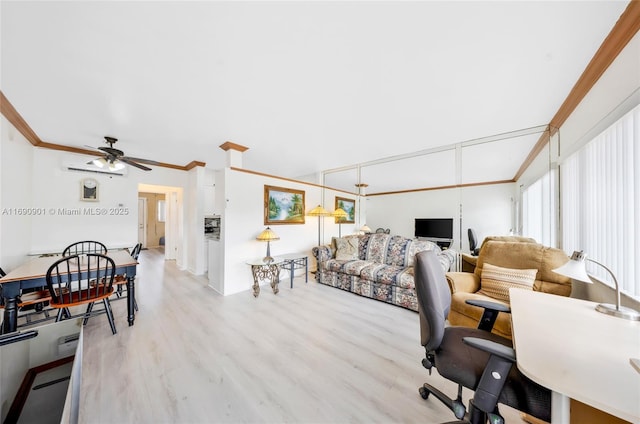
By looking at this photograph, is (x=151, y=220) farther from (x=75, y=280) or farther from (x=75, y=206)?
(x=75, y=280)

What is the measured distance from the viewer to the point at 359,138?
299 cm

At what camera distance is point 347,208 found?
5.16 m

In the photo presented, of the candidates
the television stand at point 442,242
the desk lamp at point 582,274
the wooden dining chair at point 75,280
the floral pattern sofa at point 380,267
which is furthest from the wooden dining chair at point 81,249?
the television stand at point 442,242

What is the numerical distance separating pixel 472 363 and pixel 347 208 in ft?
13.8

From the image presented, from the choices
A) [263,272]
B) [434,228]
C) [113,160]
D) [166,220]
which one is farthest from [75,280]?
[434,228]

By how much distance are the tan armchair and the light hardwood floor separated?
57 cm

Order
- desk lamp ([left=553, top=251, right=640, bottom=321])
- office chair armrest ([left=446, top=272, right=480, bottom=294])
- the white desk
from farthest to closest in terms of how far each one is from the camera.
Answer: office chair armrest ([left=446, top=272, right=480, bottom=294]) → desk lamp ([left=553, top=251, right=640, bottom=321]) → the white desk

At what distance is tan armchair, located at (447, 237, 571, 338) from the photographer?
1.87 meters

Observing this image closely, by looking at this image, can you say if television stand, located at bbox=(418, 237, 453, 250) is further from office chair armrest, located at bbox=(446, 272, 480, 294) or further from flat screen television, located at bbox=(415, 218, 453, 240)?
office chair armrest, located at bbox=(446, 272, 480, 294)

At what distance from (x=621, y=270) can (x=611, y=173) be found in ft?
2.22

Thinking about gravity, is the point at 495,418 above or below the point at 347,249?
below

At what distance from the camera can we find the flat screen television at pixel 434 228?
3.25 meters

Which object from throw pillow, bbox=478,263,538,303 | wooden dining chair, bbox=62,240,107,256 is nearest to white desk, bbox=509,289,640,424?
throw pillow, bbox=478,263,538,303

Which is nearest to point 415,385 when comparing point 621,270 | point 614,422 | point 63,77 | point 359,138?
point 614,422
